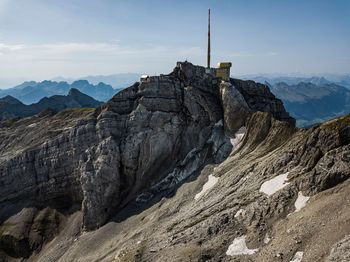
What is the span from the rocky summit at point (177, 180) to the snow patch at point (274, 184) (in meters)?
0.19

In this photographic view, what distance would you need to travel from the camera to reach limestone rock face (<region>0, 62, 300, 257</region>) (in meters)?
84.0

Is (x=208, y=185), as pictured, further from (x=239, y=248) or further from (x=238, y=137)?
(x=239, y=248)

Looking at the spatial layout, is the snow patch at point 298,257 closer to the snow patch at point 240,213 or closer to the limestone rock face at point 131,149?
the snow patch at point 240,213

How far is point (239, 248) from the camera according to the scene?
48.8 metres

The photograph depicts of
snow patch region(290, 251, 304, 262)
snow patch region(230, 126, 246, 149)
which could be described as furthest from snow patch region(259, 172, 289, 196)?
snow patch region(230, 126, 246, 149)

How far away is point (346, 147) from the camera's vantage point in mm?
51000

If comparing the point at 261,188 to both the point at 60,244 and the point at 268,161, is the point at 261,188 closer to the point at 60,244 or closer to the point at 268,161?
the point at 268,161

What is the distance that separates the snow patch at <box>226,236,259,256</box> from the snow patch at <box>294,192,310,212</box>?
8.47 m

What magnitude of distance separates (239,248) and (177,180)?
33960 millimetres

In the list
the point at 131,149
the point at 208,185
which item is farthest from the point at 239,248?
the point at 131,149

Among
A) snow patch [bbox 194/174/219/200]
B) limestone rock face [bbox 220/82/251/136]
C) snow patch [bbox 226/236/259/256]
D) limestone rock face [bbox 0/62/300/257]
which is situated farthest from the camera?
limestone rock face [bbox 0/62/300/257]

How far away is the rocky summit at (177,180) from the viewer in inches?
1932

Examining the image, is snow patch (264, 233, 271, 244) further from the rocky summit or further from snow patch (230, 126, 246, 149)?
snow patch (230, 126, 246, 149)

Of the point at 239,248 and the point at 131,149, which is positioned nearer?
the point at 239,248
